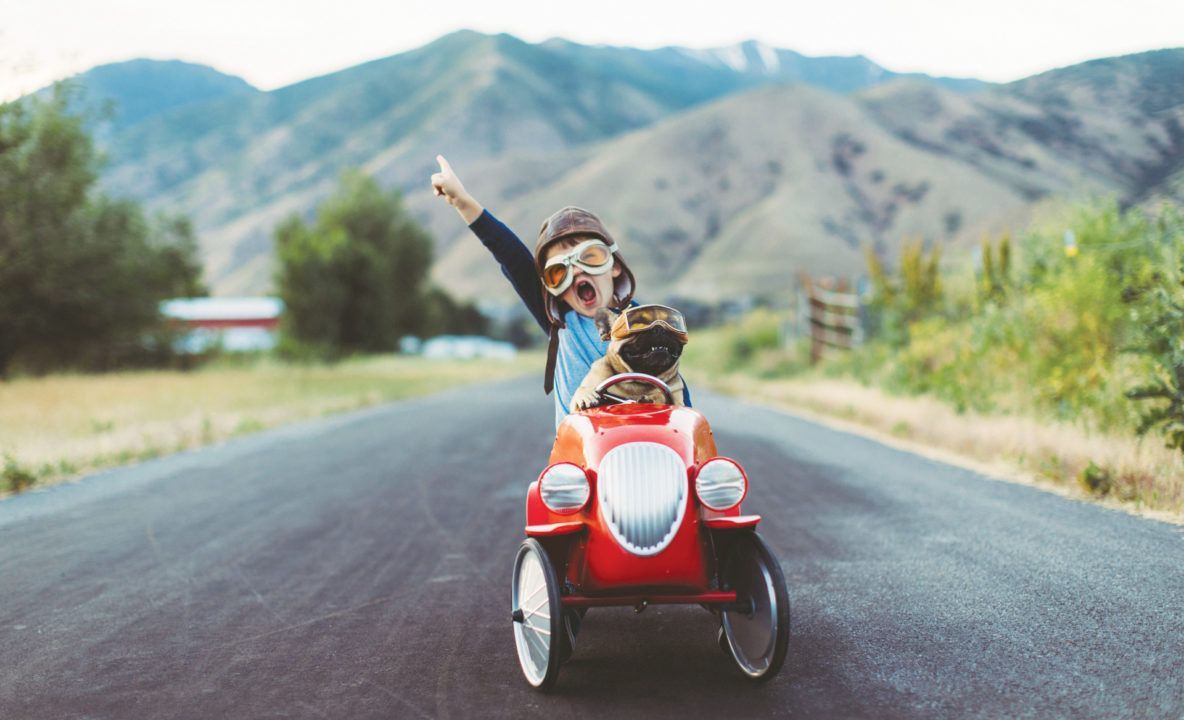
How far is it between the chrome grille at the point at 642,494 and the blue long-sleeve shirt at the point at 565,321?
0.74 metres

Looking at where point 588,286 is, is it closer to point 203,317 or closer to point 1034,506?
point 1034,506

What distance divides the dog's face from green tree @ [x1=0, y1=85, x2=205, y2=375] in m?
19.9

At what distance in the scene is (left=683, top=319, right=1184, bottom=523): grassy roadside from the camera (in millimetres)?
7086

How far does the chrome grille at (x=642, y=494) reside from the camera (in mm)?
3676

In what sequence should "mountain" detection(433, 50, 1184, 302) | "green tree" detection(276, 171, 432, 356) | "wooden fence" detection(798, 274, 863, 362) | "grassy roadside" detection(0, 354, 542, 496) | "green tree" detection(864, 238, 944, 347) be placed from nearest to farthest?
"grassy roadside" detection(0, 354, 542, 496) < "green tree" detection(864, 238, 944, 347) < "wooden fence" detection(798, 274, 863, 362) < "green tree" detection(276, 171, 432, 356) < "mountain" detection(433, 50, 1184, 302)

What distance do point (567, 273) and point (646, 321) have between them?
0.78 meters

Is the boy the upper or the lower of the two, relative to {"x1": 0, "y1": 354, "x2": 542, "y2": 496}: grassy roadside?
upper

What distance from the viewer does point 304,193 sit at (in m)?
182

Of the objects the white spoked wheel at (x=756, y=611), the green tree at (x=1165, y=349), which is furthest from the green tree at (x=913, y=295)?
the white spoked wheel at (x=756, y=611)

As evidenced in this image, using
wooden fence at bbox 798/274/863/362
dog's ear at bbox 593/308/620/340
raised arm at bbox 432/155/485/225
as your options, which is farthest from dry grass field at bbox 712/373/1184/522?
wooden fence at bbox 798/274/863/362

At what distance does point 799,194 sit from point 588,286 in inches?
3901

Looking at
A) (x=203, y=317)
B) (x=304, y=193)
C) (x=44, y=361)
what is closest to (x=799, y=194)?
(x=203, y=317)

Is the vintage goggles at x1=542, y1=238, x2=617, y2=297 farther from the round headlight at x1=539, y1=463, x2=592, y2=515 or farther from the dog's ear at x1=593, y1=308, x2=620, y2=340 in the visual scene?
the round headlight at x1=539, y1=463, x2=592, y2=515

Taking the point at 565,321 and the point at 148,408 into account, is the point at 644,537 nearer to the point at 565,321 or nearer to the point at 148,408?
the point at 565,321
